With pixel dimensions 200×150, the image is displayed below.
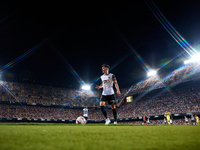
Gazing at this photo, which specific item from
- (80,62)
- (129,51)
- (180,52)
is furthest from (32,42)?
(180,52)

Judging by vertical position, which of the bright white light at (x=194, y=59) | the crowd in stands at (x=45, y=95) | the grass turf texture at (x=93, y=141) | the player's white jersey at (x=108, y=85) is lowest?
the grass turf texture at (x=93, y=141)

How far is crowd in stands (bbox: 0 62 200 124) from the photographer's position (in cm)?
2572

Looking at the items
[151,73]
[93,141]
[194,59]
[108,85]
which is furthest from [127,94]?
[93,141]

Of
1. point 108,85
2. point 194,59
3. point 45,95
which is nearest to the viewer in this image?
point 108,85

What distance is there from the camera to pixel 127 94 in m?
39.1

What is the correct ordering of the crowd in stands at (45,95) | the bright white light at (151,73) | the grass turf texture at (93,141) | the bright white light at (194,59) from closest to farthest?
the grass turf texture at (93,141)
the bright white light at (194,59)
the crowd in stands at (45,95)
the bright white light at (151,73)

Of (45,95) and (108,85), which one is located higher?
(45,95)

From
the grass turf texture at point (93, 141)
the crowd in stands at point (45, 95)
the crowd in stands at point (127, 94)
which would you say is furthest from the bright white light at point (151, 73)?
the grass turf texture at point (93, 141)

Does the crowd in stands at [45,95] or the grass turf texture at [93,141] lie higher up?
the crowd in stands at [45,95]

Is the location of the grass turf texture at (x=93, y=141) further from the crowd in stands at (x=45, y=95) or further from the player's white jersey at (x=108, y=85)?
the crowd in stands at (x=45, y=95)

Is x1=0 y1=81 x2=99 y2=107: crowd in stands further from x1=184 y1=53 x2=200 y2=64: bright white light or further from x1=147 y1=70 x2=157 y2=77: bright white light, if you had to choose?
x1=184 y1=53 x2=200 y2=64: bright white light

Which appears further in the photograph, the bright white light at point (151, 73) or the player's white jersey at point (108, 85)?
the bright white light at point (151, 73)

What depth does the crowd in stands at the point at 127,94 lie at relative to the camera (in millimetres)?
25719

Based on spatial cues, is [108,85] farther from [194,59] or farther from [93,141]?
[194,59]
